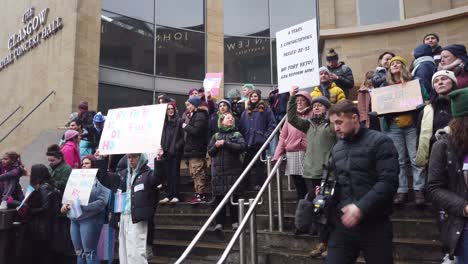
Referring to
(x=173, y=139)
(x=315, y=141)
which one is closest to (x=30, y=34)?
(x=173, y=139)

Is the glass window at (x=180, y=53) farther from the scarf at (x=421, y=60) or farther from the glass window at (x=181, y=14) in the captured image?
the scarf at (x=421, y=60)

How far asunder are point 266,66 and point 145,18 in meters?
5.38

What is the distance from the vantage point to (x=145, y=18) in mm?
17078

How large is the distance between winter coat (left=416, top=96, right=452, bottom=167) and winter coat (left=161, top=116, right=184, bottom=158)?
4.05 metres

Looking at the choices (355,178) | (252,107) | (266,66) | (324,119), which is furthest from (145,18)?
(355,178)

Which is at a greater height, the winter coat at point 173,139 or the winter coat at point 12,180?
the winter coat at point 173,139

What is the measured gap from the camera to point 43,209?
249 inches

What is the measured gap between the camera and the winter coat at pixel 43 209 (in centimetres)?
634

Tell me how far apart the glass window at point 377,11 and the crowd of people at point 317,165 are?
5142 millimetres

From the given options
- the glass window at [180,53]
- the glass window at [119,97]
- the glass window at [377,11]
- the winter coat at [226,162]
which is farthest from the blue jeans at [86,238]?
the glass window at [180,53]

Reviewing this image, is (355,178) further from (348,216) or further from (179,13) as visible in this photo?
(179,13)

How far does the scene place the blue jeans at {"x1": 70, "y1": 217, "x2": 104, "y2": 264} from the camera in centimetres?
586

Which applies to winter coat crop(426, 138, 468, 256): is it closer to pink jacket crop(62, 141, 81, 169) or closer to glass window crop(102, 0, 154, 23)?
pink jacket crop(62, 141, 81, 169)

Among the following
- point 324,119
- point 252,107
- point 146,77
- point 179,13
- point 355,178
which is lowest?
point 355,178
